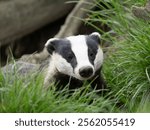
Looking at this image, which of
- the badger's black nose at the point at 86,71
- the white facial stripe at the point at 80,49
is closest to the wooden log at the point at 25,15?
the white facial stripe at the point at 80,49

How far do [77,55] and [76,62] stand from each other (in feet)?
0.21

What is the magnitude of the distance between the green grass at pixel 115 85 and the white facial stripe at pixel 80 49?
0.25 metres

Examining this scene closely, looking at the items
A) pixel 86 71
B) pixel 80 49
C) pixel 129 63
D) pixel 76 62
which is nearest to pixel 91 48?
pixel 80 49

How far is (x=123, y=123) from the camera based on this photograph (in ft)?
18.0

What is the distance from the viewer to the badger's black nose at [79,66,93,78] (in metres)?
5.86

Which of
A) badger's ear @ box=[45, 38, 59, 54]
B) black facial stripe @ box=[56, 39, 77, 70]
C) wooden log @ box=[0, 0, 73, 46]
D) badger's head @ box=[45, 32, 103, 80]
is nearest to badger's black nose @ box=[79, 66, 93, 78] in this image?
badger's head @ box=[45, 32, 103, 80]

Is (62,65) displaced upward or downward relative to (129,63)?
upward

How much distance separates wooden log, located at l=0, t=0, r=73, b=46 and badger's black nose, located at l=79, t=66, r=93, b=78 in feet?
13.4

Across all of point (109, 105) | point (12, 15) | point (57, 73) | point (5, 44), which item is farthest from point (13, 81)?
point (5, 44)

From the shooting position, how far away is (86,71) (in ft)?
19.2

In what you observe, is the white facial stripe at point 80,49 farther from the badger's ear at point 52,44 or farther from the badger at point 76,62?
the badger's ear at point 52,44

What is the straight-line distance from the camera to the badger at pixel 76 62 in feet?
19.5

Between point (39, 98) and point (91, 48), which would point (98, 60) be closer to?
point (91, 48)

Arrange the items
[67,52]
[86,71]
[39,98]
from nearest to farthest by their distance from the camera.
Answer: [39,98] → [86,71] → [67,52]
